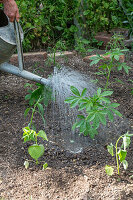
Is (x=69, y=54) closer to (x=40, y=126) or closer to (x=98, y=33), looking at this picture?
(x=98, y=33)

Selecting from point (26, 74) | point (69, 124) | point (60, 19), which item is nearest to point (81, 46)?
point (60, 19)

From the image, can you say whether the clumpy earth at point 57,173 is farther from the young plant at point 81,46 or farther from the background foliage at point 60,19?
the background foliage at point 60,19

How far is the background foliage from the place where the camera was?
139 inches

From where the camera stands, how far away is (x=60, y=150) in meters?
1.81

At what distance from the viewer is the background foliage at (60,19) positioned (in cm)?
353

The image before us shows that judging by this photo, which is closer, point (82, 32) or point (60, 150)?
point (60, 150)

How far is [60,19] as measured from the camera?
370 cm

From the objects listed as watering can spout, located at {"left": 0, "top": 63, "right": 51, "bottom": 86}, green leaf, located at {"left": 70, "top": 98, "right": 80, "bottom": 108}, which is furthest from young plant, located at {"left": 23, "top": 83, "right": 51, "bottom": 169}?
green leaf, located at {"left": 70, "top": 98, "right": 80, "bottom": 108}

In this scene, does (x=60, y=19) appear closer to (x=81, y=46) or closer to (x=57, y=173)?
(x=81, y=46)

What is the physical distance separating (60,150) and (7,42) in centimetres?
92

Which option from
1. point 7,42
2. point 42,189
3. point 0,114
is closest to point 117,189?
point 42,189

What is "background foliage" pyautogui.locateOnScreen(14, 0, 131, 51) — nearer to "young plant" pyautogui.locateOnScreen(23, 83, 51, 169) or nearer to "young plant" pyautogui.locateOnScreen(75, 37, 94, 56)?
"young plant" pyautogui.locateOnScreen(75, 37, 94, 56)

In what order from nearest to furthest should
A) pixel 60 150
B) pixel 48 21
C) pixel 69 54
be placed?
1. pixel 60 150
2. pixel 69 54
3. pixel 48 21

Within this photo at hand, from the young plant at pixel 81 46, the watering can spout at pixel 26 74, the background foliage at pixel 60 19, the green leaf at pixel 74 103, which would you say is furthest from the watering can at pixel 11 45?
the young plant at pixel 81 46
